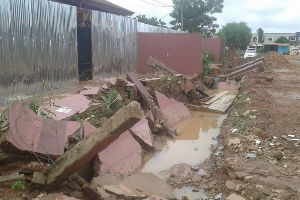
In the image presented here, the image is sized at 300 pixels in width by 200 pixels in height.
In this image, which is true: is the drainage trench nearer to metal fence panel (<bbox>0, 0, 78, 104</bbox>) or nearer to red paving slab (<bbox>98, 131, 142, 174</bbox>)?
red paving slab (<bbox>98, 131, 142, 174</bbox>)

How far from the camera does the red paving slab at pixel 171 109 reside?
9492mm

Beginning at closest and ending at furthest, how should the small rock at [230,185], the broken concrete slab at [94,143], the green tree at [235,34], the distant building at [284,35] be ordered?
the broken concrete slab at [94,143]
the small rock at [230,185]
the green tree at [235,34]
the distant building at [284,35]

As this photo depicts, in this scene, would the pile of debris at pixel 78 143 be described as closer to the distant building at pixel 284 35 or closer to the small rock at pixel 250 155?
the small rock at pixel 250 155

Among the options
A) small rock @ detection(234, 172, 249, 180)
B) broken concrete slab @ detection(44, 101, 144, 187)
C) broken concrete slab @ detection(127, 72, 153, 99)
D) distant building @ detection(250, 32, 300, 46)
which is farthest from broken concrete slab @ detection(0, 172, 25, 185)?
distant building @ detection(250, 32, 300, 46)

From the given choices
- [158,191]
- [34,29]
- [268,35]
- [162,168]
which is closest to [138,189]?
[158,191]

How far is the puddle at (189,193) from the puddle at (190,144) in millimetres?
759

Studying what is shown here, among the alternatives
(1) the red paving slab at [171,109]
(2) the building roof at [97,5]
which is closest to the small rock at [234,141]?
(1) the red paving slab at [171,109]

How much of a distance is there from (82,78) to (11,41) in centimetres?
426

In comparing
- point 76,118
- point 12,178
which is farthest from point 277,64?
point 12,178

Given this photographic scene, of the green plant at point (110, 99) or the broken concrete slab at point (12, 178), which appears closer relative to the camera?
the broken concrete slab at point (12, 178)

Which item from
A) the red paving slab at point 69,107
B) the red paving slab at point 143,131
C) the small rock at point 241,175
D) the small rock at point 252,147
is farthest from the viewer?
the red paving slab at point 143,131

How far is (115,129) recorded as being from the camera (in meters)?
3.35

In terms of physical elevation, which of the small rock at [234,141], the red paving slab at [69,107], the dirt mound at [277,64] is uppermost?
the dirt mound at [277,64]

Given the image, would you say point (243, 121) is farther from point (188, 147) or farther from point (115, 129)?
point (115, 129)
